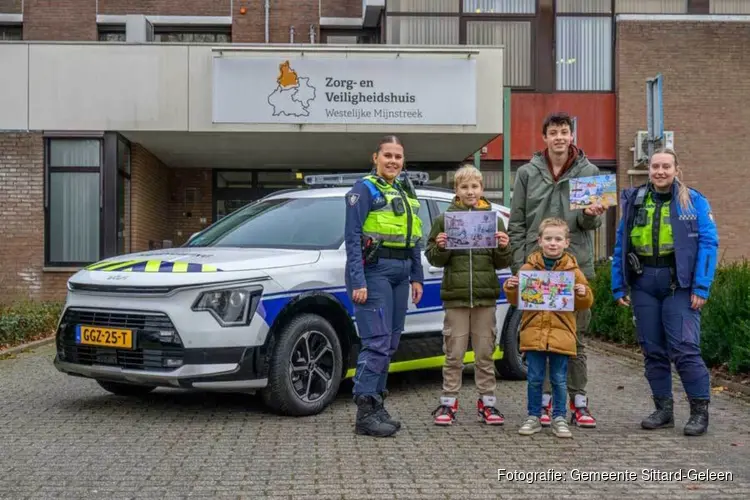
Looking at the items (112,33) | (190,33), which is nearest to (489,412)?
(190,33)

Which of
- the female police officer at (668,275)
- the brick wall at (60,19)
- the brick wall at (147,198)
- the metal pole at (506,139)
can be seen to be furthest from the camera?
the brick wall at (60,19)

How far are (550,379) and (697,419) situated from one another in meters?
1.01

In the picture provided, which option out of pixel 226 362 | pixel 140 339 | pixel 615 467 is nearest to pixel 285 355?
pixel 226 362

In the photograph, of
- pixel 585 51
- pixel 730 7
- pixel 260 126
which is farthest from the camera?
pixel 730 7

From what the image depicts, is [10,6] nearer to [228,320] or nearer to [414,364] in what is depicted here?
[414,364]

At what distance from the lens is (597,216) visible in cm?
579

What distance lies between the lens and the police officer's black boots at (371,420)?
5555mm

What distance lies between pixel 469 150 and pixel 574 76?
3237mm

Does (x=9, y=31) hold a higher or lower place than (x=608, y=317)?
higher

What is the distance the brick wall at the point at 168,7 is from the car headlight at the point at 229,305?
639 inches

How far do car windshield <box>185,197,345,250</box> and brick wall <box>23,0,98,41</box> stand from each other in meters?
15.2

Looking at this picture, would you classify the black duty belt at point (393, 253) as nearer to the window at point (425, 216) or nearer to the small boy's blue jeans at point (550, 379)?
the small boy's blue jeans at point (550, 379)

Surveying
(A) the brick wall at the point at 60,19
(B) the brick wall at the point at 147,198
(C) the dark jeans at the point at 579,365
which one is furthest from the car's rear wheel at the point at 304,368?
(A) the brick wall at the point at 60,19

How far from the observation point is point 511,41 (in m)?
18.9
